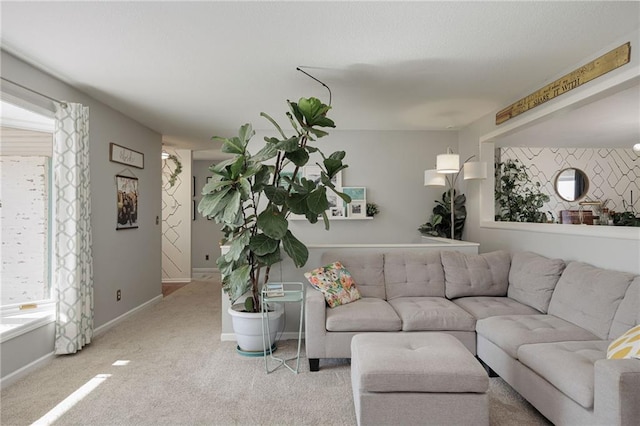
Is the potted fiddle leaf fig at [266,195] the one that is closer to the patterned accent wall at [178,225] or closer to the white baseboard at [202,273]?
the patterned accent wall at [178,225]

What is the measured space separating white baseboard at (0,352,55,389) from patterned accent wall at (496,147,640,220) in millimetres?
7213

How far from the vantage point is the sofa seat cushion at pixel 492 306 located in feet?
10.4

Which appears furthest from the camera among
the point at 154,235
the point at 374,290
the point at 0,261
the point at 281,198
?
the point at 154,235

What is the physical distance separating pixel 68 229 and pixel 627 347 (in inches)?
163

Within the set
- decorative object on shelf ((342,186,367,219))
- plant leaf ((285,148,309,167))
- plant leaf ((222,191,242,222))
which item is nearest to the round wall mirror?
decorative object on shelf ((342,186,367,219))

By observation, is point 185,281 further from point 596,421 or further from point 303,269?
point 596,421

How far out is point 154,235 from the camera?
5.71 m

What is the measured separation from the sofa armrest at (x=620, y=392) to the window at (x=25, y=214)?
157 inches

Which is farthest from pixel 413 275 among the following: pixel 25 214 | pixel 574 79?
pixel 25 214

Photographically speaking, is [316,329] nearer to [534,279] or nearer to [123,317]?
[534,279]

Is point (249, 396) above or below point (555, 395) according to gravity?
below

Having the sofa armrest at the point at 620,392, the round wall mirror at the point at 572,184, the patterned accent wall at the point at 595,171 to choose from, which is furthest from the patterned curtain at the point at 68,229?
the round wall mirror at the point at 572,184

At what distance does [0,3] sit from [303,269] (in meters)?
2.99

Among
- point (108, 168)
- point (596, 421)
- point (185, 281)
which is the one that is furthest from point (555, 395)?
point (185, 281)
